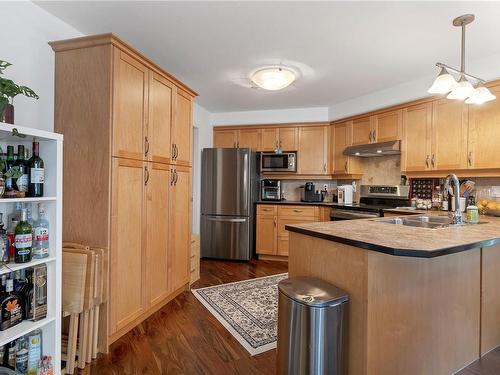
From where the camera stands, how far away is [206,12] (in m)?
2.13

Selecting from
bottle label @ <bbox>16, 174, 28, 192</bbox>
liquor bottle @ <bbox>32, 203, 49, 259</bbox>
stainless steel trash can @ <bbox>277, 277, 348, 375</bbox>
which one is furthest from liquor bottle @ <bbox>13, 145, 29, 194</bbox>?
stainless steel trash can @ <bbox>277, 277, 348, 375</bbox>

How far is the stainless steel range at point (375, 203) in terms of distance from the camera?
3.78 metres

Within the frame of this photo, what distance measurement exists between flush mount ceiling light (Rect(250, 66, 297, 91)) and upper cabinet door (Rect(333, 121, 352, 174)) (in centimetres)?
162

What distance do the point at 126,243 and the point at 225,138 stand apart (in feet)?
10.3

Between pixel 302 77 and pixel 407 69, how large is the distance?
1112mm

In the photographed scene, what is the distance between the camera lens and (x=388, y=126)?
385cm

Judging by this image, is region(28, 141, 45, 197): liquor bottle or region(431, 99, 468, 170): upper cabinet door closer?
region(28, 141, 45, 197): liquor bottle

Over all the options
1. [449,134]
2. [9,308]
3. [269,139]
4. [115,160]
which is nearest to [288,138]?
[269,139]

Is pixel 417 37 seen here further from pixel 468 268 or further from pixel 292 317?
pixel 292 317

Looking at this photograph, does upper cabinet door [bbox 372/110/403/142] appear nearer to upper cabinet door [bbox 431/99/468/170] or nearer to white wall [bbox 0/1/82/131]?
upper cabinet door [bbox 431/99/468/170]

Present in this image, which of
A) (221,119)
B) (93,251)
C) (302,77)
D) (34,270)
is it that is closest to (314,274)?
(93,251)

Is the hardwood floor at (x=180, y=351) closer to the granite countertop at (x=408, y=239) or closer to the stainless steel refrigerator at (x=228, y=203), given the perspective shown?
the granite countertop at (x=408, y=239)

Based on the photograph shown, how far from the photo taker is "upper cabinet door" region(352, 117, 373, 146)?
4.11m

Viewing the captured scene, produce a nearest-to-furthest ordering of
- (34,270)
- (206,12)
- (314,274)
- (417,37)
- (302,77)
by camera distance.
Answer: (34,270)
(314,274)
(206,12)
(417,37)
(302,77)
